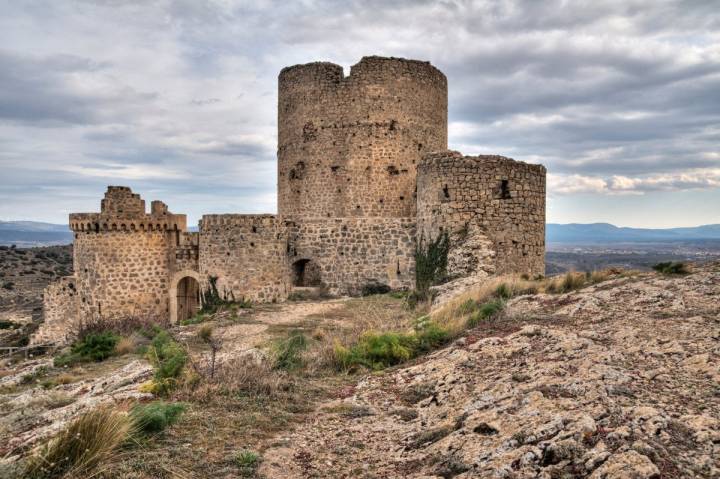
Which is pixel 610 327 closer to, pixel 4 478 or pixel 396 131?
pixel 4 478

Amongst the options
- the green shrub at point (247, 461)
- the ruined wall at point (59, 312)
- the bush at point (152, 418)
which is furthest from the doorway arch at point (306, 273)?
the green shrub at point (247, 461)

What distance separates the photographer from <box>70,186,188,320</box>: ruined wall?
19.3m

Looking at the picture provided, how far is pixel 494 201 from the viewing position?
48.9 ft

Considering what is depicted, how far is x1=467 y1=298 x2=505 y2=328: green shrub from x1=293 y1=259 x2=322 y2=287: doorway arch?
11.6 metres

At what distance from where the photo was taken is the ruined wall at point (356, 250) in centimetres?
1884

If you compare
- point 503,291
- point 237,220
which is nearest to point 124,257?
point 237,220

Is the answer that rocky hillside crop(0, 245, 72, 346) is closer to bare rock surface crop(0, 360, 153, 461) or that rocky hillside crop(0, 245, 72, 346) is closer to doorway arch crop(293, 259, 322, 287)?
doorway arch crop(293, 259, 322, 287)

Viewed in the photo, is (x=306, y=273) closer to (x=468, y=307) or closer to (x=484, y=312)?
(x=468, y=307)

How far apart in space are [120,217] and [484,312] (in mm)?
15441

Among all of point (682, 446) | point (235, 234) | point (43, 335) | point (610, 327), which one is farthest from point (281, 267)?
point (682, 446)

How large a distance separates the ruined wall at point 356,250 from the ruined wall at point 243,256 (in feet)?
4.47

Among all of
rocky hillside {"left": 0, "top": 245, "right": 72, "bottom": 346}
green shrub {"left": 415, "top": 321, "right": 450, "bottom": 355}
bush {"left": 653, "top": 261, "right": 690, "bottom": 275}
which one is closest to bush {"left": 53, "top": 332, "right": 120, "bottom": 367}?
green shrub {"left": 415, "top": 321, "right": 450, "bottom": 355}

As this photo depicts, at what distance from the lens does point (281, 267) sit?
19.1m

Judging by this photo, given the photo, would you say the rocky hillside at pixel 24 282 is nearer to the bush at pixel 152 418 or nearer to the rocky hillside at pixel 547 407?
the bush at pixel 152 418
